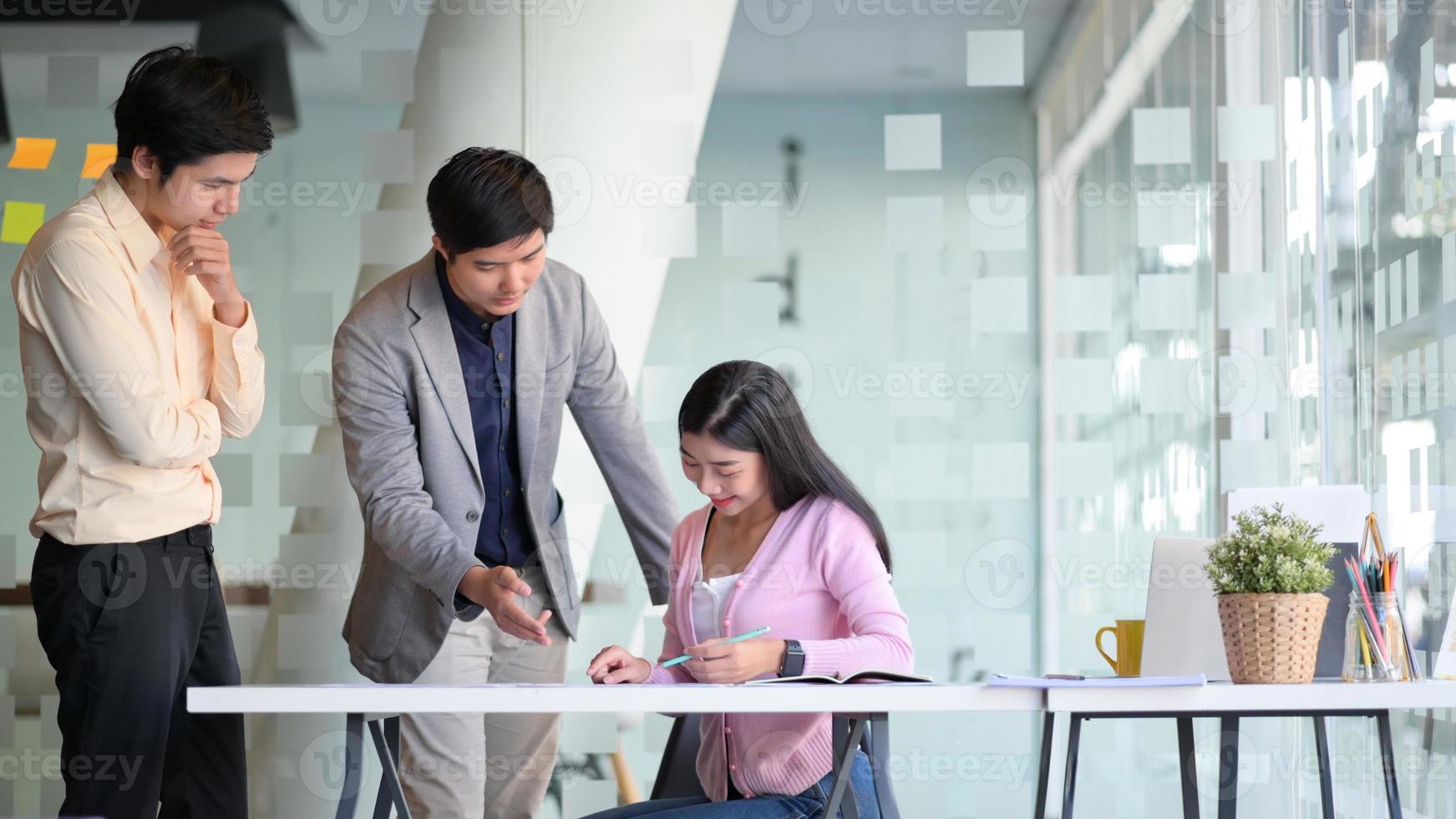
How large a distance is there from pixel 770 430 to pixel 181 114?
0.99 meters

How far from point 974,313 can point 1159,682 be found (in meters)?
1.65

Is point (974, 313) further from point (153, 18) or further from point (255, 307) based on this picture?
point (153, 18)

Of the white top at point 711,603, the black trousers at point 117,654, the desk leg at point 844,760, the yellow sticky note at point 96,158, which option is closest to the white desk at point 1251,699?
the desk leg at point 844,760

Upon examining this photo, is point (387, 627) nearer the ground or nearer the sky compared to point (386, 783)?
nearer the sky

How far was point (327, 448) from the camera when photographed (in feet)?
10.8

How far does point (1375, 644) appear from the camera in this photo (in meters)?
1.89

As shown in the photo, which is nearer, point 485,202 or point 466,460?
point 485,202

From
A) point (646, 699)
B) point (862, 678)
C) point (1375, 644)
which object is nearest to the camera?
point (646, 699)
